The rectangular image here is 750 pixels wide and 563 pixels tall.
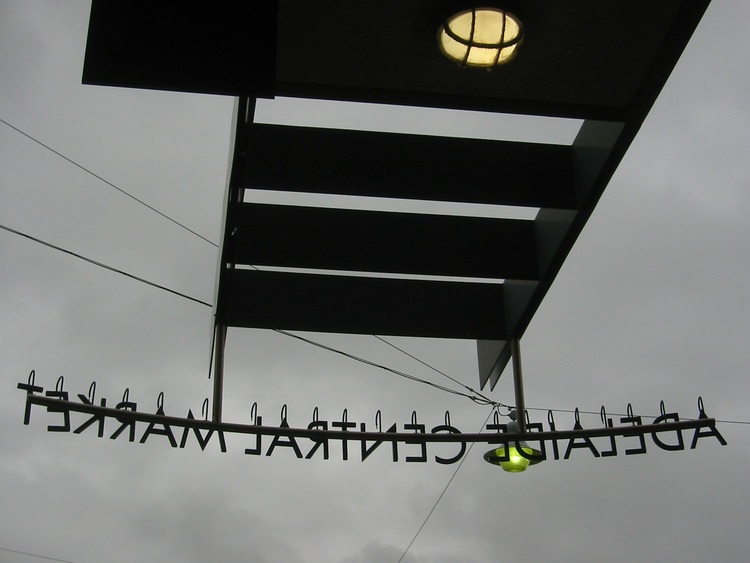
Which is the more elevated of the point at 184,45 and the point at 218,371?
the point at 184,45

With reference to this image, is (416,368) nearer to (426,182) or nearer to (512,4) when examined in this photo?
(426,182)

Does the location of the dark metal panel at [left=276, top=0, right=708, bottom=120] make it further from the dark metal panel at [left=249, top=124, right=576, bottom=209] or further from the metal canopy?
the dark metal panel at [left=249, top=124, right=576, bottom=209]

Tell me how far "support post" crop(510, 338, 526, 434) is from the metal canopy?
60mm

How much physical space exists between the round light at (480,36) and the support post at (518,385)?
2006 millimetres

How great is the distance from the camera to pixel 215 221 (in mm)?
14602

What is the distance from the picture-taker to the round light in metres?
3.47

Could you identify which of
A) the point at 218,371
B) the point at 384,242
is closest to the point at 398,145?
the point at 384,242

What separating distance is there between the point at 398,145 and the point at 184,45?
5.17 feet

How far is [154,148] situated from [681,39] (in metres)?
9.60

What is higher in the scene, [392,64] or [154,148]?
[154,148]

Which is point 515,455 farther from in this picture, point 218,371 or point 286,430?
point 218,371

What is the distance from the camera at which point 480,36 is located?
353 centimetres

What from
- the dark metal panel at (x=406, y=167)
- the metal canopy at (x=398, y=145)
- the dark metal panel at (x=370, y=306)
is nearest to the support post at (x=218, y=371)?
the metal canopy at (x=398, y=145)

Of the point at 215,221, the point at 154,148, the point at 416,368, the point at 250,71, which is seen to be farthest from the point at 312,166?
the point at 416,368
